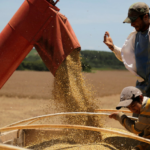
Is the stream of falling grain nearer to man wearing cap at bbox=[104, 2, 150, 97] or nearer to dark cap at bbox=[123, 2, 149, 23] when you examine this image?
man wearing cap at bbox=[104, 2, 150, 97]

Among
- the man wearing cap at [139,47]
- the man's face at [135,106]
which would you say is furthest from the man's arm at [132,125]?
the man wearing cap at [139,47]

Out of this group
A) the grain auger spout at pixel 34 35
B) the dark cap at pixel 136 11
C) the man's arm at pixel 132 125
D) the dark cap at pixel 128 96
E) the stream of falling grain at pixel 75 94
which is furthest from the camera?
the stream of falling grain at pixel 75 94

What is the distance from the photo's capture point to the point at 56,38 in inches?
113

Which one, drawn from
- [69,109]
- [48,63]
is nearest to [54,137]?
[69,109]

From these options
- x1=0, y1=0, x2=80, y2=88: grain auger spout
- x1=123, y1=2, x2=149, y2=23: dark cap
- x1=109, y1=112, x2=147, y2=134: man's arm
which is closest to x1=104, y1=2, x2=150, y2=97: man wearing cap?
x1=123, y1=2, x2=149, y2=23: dark cap

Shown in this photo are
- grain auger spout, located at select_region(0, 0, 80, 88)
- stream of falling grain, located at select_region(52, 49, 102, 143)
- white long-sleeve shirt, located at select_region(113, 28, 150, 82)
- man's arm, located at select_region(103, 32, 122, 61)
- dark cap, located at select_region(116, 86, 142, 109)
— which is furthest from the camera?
stream of falling grain, located at select_region(52, 49, 102, 143)

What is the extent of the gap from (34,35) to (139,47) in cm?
143

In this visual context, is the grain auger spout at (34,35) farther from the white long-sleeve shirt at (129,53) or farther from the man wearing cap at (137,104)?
the man wearing cap at (137,104)

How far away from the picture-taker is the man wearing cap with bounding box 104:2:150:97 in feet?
6.52

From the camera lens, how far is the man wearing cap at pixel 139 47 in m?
1.99

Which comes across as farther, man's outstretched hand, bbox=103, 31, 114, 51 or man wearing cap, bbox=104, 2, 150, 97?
man's outstretched hand, bbox=103, 31, 114, 51

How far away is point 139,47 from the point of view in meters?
2.18

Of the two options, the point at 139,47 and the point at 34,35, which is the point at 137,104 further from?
the point at 34,35

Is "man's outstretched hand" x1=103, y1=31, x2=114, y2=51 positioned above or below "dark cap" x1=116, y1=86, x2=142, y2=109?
above
